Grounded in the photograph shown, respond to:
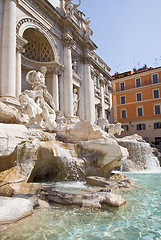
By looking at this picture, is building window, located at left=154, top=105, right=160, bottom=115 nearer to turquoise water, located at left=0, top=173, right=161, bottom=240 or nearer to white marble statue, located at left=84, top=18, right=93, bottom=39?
white marble statue, located at left=84, top=18, right=93, bottom=39

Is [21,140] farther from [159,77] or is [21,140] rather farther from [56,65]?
[159,77]

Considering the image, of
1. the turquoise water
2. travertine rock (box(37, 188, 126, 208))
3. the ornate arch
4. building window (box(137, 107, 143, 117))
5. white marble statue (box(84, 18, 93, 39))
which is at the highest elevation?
white marble statue (box(84, 18, 93, 39))

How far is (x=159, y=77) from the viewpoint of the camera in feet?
91.2

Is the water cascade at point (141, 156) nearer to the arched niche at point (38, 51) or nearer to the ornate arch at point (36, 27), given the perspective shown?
the arched niche at point (38, 51)

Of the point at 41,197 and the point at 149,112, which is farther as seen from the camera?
the point at 149,112

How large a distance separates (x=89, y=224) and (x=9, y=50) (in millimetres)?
10728

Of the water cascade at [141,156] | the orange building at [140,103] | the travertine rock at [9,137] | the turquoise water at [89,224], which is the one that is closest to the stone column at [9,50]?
the water cascade at [141,156]

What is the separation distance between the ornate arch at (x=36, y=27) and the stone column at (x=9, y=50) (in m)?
1.07

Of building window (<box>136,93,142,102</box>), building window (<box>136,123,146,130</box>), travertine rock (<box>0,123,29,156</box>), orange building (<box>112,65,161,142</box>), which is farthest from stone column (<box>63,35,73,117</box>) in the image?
building window (<box>136,93,142,102</box>)

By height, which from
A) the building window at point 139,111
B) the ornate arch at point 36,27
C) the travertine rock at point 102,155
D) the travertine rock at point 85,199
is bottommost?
the travertine rock at point 85,199

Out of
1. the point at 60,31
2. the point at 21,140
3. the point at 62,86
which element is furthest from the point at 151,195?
the point at 60,31

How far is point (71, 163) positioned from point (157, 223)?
129 inches

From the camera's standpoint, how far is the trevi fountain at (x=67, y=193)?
2.75m

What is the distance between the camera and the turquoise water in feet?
8.51
